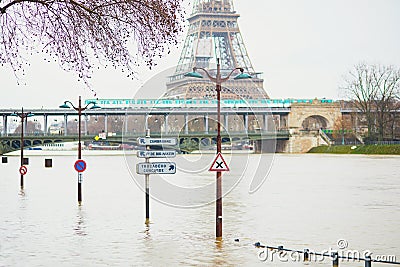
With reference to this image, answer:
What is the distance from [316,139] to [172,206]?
99973 millimetres

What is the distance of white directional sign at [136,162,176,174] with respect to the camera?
66.6 ft

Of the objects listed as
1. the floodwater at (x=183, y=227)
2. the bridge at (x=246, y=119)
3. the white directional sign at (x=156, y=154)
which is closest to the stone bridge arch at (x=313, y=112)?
the bridge at (x=246, y=119)

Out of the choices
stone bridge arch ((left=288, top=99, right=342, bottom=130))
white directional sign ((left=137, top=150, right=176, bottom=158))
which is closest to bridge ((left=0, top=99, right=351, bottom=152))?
stone bridge arch ((left=288, top=99, right=342, bottom=130))

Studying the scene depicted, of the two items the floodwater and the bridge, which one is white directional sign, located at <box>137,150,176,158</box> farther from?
the bridge

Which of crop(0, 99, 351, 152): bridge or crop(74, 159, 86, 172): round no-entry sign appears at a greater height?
crop(0, 99, 351, 152): bridge

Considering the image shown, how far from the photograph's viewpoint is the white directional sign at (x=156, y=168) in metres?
20.3

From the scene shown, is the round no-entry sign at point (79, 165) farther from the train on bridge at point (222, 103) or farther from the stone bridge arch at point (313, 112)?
the stone bridge arch at point (313, 112)

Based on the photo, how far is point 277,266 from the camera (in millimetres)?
15109

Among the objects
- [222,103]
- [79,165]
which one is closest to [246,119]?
[222,103]

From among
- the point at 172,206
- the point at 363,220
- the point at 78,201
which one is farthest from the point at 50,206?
the point at 363,220

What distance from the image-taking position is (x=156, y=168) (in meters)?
20.5

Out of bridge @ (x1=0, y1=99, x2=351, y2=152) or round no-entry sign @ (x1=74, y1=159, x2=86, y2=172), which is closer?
round no-entry sign @ (x1=74, y1=159, x2=86, y2=172)

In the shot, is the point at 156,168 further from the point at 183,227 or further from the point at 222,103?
the point at 222,103

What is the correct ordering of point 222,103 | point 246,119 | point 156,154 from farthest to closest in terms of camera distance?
1. point 246,119
2. point 222,103
3. point 156,154
